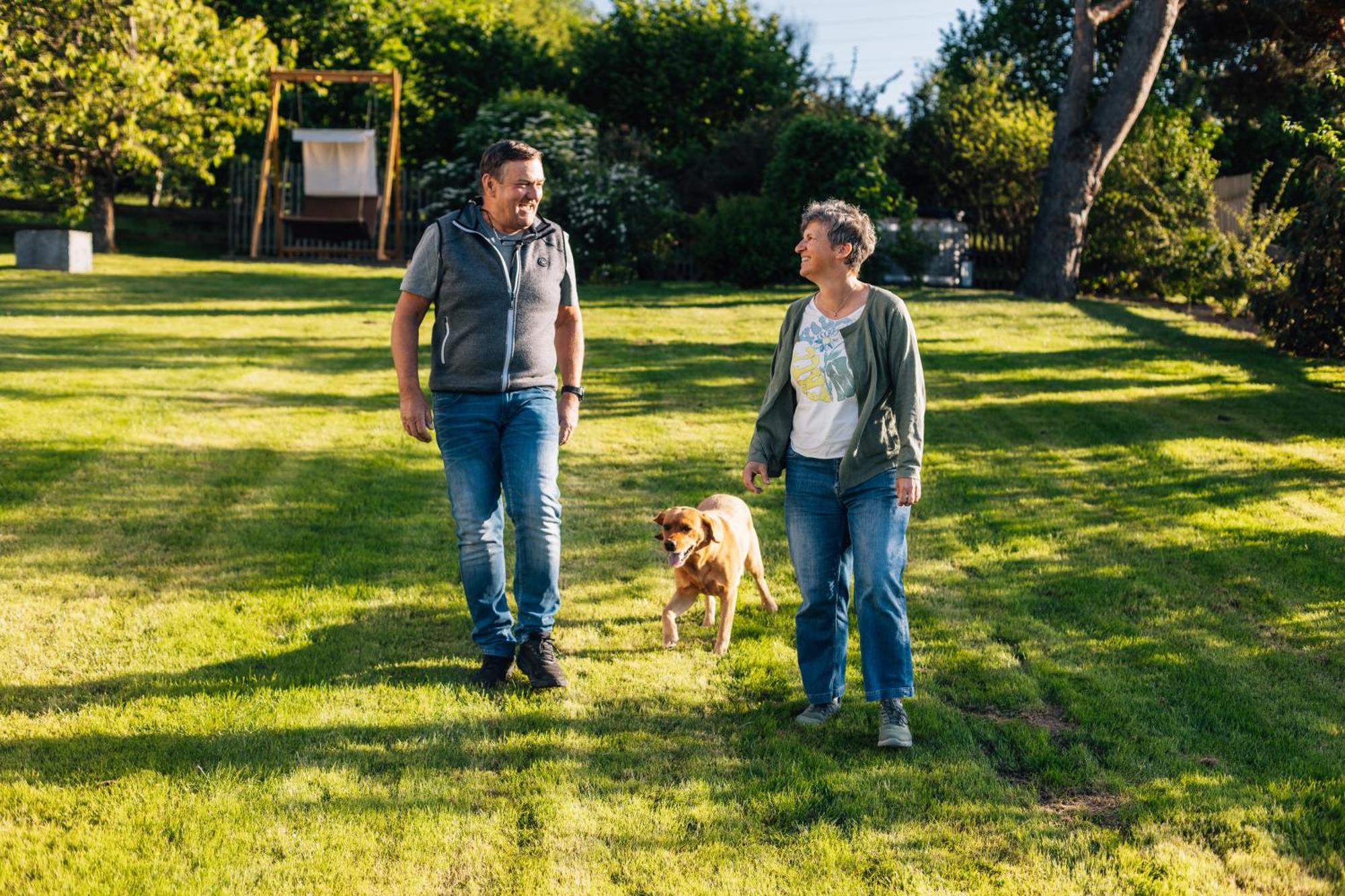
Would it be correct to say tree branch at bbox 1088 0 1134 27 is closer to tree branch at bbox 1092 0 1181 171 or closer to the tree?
tree branch at bbox 1092 0 1181 171

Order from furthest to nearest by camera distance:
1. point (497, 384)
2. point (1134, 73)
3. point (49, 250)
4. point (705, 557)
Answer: point (49, 250)
point (1134, 73)
point (705, 557)
point (497, 384)

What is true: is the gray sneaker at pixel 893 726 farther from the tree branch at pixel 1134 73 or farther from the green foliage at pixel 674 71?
the green foliage at pixel 674 71

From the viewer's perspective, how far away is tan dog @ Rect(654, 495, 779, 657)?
203 inches

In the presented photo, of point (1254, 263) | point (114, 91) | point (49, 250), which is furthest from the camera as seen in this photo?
point (114, 91)

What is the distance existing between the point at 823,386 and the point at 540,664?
5.28ft

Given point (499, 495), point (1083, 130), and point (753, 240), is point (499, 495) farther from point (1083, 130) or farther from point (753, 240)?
point (1083, 130)

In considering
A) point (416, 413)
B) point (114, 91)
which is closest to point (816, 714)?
point (416, 413)

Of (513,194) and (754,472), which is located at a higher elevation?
(513,194)

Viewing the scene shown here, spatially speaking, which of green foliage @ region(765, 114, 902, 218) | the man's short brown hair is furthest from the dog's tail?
green foliage @ region(765, 114, 902, 218)

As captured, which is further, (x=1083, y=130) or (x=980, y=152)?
(x=980, y=152)

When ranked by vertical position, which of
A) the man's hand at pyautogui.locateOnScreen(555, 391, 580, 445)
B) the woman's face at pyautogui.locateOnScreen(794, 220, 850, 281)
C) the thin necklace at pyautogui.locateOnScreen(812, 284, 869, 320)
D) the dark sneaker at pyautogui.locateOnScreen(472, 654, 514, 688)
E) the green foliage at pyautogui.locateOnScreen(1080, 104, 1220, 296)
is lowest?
the dark sneaker at pyautogui.locateOnScreen(472, 654, 514, 688)

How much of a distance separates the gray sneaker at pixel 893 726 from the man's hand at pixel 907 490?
75 centimetres

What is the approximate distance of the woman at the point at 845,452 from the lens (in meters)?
4.33

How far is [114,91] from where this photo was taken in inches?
850
